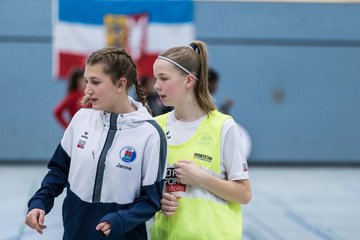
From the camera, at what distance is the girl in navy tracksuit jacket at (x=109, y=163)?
7.81 feet

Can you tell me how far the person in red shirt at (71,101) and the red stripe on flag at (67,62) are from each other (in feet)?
14.0

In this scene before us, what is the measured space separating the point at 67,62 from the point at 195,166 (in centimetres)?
848

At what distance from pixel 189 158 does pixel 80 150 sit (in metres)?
0.45

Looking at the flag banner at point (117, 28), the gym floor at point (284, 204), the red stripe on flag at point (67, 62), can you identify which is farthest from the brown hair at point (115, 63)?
the red stripe on flag at point (67, 62)

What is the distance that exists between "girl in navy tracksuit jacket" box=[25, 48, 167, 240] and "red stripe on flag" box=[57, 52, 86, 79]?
8.21m

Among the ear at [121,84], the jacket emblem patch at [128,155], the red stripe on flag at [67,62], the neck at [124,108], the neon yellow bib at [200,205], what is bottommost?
the red stripe on flag at [67,62]

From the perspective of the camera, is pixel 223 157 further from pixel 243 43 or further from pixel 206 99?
pixel 243 43

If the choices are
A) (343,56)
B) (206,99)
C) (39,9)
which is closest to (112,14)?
(39,9)

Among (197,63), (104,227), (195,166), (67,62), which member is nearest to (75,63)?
(67,62)

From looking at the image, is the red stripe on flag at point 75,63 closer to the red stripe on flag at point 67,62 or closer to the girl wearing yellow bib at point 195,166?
the red stripe on flag at point 67,62

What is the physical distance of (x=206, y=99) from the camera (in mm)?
2656

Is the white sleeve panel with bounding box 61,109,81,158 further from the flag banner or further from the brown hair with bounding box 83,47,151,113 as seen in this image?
the flag banner

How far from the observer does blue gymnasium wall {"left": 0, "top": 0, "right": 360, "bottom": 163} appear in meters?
10.7

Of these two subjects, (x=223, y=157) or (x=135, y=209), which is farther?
(x=223, y=157)
